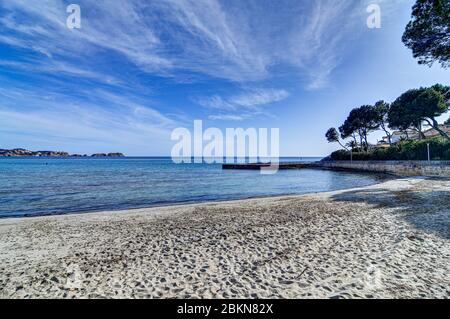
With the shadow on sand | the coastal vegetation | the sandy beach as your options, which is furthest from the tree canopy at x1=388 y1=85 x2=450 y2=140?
the sandy beach

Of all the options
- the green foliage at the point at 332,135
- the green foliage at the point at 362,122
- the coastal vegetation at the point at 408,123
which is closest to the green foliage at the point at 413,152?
the coastal vegetation at the point at 408,123

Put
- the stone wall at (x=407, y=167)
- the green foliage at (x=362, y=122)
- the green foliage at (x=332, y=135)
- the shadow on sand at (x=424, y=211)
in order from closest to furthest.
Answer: the shadow on sand at (x=424, y=211), the stone wall at (x=407, y=167), the green foliage at (x=362, y=122), the green foliage at (x=332, y=135)

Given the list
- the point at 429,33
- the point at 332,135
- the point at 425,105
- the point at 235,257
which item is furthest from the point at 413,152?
the point at 235,257

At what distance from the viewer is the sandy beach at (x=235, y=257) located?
3.38 meters

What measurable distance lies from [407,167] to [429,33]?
64.4 ft

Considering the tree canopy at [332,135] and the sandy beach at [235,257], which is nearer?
the sandy beach at [235,257]

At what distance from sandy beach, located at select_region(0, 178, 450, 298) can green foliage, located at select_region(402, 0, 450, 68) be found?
12.1m

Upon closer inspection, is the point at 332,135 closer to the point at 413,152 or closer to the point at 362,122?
the point at 362,122

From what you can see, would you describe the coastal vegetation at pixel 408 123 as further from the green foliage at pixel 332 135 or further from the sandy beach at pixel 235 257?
the sandy beach at pixel 235 257

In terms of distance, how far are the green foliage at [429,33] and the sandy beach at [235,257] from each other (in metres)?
12.1

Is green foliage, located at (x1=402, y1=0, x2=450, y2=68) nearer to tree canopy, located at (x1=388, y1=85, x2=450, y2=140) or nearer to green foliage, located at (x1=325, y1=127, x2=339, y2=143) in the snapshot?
tree canopy, located at (x1=388, y1=85, x2=450, y2=140)
